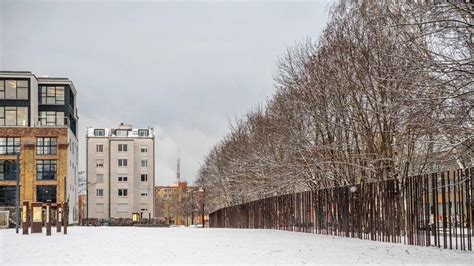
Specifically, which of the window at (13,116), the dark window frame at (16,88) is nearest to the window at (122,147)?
the window at (13,116)

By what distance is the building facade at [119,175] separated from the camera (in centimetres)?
11150

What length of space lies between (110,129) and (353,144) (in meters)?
92.8

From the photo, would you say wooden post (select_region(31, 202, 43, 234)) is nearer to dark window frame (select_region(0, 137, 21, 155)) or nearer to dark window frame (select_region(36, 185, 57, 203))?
dark window frame (select_region(36, 185, 57, 203))

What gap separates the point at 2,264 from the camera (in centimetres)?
1562

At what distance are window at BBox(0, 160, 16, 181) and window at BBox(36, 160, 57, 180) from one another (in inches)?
106

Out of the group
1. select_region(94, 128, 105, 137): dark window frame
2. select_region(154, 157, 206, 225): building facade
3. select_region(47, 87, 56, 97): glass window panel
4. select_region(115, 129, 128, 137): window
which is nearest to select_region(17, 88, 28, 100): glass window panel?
select_region(47, 87, 56, 97): glass window panel

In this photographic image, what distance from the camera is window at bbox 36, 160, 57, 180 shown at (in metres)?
77.9

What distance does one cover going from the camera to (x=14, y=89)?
7950 cm

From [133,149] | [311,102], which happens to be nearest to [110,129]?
[133,149]

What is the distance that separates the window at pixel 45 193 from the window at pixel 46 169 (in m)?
1.19

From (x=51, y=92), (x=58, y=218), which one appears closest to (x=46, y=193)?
(x=51, y=92)

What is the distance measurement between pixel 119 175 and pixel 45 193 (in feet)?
118

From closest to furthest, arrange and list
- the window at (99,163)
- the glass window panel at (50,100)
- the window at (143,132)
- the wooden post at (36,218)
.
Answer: the wooden post at (36,218)
the glass window panel at (50,100)
the window at (99,163)
the window at (143,132)

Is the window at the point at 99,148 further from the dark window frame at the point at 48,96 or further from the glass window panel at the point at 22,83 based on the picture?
the glass window panel at the point at 22,83
